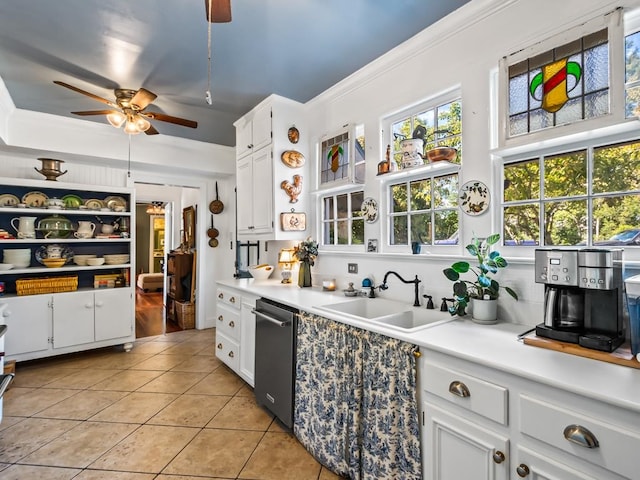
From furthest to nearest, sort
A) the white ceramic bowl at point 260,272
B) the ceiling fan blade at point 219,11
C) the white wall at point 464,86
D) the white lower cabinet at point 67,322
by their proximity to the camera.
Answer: the white ceramic bowl at point 260,272 → the white lower cabinet at point 67,322 → the white wall at point 464,86 → the ceiling fan blade at point 219,11

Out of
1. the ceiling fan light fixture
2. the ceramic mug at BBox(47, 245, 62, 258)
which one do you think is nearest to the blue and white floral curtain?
the ceiling fan light fixture

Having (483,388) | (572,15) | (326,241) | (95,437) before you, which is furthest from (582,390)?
(95,437)

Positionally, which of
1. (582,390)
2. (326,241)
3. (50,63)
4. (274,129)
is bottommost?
(582,390)

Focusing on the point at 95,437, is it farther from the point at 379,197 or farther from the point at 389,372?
the point at 379,197

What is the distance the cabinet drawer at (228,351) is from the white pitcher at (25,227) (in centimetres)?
225

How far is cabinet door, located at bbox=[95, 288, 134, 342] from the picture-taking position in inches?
140

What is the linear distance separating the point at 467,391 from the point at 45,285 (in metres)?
4.01

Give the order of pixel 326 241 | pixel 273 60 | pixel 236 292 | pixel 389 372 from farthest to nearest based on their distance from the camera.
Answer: pixel 326 241, pixel 236 292, pixel 273 60, pixel 389 372

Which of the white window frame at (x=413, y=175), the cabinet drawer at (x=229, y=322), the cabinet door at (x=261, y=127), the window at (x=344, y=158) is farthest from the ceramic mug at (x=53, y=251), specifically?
the white window frame at (x=413, y=175)

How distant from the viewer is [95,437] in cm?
212

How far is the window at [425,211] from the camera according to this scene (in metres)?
2.11

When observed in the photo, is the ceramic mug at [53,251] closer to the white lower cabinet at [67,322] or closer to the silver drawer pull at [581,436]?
the white lower cabinet at [67,322]

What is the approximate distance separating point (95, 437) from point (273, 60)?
287 centimetres

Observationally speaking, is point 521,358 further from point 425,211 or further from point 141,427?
point 141,427
